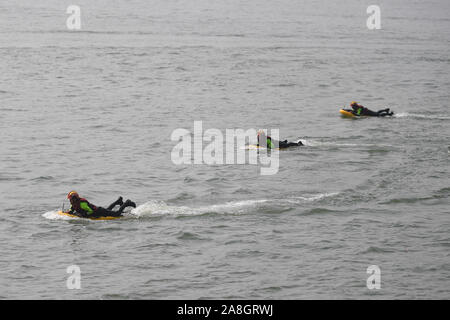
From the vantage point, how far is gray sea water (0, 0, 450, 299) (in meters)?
31.5

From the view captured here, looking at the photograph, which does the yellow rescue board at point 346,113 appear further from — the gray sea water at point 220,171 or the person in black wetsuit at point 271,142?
the person in black wetsuit at point 271,142

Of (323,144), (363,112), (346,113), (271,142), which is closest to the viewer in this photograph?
(271,142)

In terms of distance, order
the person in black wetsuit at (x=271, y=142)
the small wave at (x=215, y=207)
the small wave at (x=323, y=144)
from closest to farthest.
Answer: the small wave at (x=215, y=207)
the person in black wetsuit at (x=271, y=142)
the small wave at (x=323, y=144)

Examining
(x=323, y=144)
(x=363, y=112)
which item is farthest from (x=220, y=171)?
(x=363, y=112)

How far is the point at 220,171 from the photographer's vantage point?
46.5 meters

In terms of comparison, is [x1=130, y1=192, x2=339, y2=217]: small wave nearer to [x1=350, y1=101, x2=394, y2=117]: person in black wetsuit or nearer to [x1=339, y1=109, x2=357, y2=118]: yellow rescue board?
[x1=350, y1=101, x2=394, y2=117]: person in black wetsuit

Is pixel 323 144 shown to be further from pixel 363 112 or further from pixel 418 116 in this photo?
pixel 418 116

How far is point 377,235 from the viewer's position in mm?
35312

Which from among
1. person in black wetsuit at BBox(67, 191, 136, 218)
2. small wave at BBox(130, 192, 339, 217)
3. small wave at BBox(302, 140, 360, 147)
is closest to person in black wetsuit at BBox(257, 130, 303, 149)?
small wave at BBox(302, 140, 360, 147)

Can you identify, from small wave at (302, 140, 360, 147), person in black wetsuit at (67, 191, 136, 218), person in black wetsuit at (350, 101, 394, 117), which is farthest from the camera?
person in black wetsuit at (350, 101, 394, 117)

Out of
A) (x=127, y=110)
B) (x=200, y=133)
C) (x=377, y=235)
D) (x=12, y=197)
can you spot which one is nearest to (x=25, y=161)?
(x=12, y=197)

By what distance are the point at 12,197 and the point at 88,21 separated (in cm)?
8407

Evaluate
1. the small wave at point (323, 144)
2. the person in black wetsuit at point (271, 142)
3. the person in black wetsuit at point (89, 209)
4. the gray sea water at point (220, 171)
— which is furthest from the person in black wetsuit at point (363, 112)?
the person in black wetsuit at point (89, 209)

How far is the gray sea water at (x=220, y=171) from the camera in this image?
31500mm
